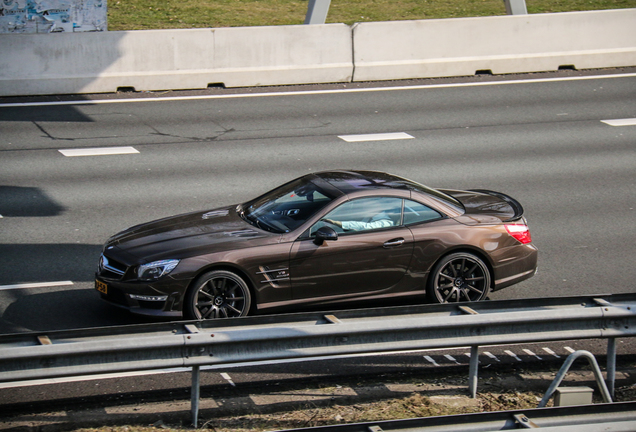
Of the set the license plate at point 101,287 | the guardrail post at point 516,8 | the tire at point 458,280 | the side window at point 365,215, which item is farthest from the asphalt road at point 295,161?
the guardrail post at point 516,8

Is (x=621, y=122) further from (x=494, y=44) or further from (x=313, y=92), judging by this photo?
(x=313, y=92)

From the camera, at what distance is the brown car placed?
25.0 ft

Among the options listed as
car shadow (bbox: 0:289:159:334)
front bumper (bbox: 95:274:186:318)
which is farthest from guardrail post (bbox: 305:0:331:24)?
front bumper (bbox: 95:274:186:318)

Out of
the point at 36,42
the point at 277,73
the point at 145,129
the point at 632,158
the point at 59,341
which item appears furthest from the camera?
the point at 277,73

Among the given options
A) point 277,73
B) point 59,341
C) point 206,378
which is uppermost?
point 277,73

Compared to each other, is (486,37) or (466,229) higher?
(486,37)

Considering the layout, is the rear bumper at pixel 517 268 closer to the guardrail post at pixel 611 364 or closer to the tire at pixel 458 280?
the tire at pixel 458 280

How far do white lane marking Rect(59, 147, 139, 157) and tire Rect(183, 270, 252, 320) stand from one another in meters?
6.59

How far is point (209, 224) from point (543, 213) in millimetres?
5376

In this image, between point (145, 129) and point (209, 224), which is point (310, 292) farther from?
point (145, 129)

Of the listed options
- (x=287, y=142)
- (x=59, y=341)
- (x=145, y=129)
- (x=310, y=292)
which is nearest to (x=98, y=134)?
(x=145, y=129)

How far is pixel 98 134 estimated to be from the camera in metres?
14.5

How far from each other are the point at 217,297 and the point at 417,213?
2.33m

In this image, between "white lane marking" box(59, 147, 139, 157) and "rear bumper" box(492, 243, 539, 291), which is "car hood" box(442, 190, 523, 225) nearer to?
"rear bumper" box(492, 243, 539, 291)
